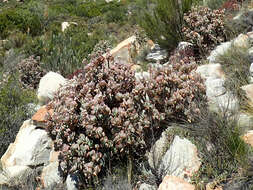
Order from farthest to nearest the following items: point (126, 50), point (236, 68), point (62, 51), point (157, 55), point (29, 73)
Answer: point (62, 51) → point (126, 50) → point (29, 73) → point (157, 55) → point (236, 68)

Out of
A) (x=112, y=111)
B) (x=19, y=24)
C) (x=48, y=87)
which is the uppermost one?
(x=19, y=24)

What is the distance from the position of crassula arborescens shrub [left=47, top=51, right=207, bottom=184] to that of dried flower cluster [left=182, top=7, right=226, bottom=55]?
1.81m

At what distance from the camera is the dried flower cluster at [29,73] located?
717cm

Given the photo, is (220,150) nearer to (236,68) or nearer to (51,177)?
(236,68)

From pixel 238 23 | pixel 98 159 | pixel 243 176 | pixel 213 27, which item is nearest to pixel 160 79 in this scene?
pixel 98 159

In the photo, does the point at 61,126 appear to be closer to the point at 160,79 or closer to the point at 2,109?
the point at 160,79

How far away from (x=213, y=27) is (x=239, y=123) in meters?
2.84

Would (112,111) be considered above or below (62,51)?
below

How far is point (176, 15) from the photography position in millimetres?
6098

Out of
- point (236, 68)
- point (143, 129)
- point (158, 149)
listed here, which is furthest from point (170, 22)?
point (158, 149)

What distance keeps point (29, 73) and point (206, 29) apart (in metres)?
4.98

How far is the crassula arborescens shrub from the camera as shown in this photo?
3.14 m

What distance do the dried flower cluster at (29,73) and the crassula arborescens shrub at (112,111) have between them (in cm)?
394

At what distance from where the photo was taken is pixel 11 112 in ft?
16.4
